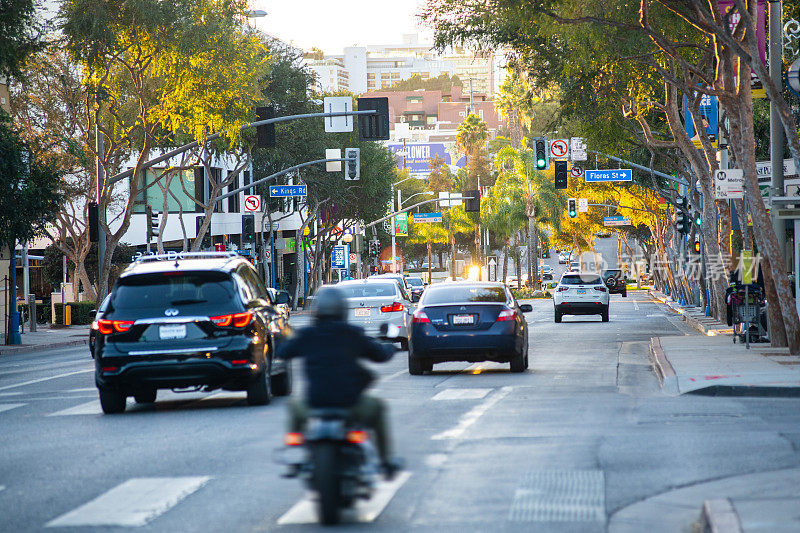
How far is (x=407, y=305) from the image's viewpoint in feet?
98.5

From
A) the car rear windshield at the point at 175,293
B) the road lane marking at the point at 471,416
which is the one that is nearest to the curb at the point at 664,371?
the road lane marking at the point at 471,416

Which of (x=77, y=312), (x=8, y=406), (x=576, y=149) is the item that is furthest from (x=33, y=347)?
(x=576, y=149)

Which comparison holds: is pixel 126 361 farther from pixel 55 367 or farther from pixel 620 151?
pixel 620 151

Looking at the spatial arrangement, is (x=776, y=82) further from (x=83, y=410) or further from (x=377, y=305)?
(x=83, y=410)

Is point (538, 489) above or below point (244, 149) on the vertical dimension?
below

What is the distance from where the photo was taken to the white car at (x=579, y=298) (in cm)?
4434

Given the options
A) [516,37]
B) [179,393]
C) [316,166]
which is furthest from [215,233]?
[179,393]

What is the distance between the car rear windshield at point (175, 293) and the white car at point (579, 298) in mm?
29985

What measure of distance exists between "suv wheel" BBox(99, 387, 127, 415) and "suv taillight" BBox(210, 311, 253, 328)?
5.08 feet

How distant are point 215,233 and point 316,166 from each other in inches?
402

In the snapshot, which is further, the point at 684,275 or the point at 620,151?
the point at 684,275

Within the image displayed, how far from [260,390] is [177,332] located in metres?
1.28

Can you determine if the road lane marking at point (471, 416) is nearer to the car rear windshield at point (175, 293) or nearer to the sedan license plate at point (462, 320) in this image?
the sedan license plate at point (462, 320)

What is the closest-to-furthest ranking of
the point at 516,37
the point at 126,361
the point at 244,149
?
the point at 126,361 < the point at 516,37 < the point at 244,149
